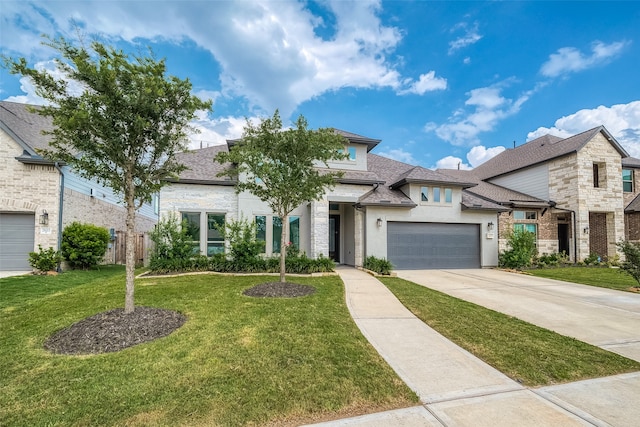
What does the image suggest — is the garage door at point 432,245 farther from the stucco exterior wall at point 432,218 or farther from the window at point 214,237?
the window at point 214,237

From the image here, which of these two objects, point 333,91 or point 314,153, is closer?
point 314,153

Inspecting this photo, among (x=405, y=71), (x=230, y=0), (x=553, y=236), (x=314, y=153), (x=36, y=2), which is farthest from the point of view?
(x=553, y=236)

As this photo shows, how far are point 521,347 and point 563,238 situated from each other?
1820cm

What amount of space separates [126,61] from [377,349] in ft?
19.3

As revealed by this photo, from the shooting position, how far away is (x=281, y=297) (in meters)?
6.96

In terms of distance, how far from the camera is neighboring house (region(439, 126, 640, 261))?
52.3 ft

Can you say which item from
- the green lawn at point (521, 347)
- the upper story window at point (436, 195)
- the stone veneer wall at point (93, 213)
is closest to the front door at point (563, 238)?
the upper story window at point (436, 195)

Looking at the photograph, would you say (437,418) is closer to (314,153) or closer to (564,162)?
(314,153)

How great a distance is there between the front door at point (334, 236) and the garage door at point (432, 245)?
10.5 feet

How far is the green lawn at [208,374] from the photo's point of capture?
2.56 m

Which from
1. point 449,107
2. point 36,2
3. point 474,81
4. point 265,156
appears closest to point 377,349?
point 265,156

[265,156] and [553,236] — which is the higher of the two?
[265,156]

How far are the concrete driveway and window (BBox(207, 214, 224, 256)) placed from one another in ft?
27.1

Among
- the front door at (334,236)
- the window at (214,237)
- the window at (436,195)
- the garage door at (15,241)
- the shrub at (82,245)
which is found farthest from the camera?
the front door at (334,236)
